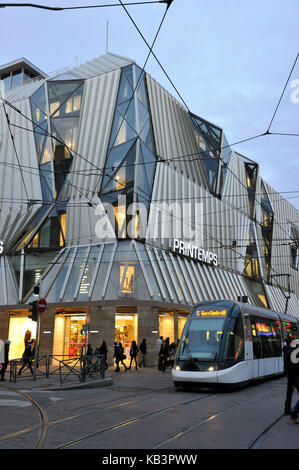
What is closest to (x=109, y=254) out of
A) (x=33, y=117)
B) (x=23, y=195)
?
(x=23, y=195)

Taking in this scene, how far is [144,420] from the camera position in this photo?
9383 millimetres

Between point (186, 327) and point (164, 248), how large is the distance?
15695 millimetres

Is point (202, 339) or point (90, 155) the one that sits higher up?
point (90, 155)

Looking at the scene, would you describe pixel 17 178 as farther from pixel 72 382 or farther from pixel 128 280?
pixel 72 382

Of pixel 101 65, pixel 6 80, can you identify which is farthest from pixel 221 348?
pixel 6 80

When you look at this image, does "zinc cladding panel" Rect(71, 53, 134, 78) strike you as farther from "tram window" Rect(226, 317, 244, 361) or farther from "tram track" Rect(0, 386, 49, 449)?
"tram track" Rect(0, 386, 49, 449)

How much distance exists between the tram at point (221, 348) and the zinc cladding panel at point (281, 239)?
→ 34066mm

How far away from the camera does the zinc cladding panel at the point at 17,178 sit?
33.2 meters

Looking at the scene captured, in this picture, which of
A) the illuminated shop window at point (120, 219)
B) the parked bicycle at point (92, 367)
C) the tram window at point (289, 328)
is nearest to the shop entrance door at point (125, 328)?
the illuminated shop window at point (120, 219)

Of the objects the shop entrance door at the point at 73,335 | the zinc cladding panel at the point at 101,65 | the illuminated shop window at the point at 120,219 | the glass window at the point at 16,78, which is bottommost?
the shop entrance door at the point at 73,335

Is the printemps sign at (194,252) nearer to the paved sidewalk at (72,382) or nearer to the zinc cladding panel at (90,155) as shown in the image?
the zinc cladding panel at (90,155)

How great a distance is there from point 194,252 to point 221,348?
19555mm

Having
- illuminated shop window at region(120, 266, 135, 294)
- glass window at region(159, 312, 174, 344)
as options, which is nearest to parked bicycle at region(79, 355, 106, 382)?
illuminated shop window at region(120, 266, 135, 294)
